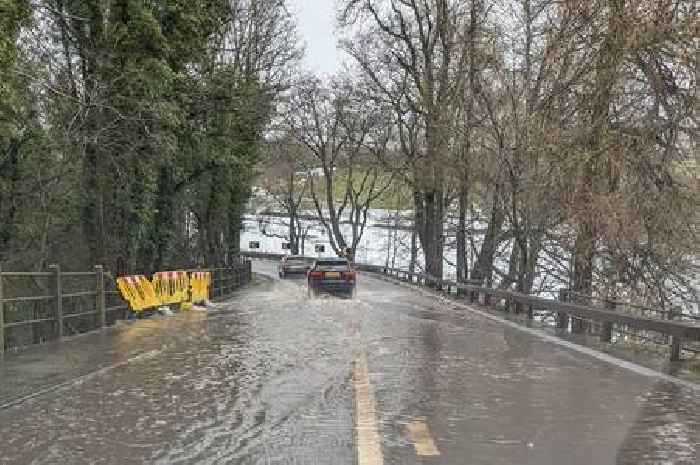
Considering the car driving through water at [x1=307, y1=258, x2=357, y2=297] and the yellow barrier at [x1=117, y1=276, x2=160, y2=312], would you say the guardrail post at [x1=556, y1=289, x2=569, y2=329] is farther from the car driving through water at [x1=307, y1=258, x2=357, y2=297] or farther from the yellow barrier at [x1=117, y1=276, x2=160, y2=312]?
the car driving through water at [x1=307, y1=258, x2=357, y2=297]

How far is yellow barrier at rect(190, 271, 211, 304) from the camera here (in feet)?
89.2

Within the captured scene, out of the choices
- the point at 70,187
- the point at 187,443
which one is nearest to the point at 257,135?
the point at 70,187

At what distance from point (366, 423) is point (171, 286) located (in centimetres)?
1721

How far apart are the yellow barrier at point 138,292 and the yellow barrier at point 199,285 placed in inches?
159

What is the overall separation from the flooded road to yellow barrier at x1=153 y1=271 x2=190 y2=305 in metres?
7.05

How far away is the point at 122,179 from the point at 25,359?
13284 mm

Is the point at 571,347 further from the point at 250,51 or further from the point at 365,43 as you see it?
the point at 365,43

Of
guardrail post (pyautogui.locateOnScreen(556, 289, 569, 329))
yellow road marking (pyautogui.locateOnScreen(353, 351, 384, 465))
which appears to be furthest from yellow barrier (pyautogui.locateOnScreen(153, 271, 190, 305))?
yellow road marking (pyautogui.locateOnScreen(353, 351, 384, 465))

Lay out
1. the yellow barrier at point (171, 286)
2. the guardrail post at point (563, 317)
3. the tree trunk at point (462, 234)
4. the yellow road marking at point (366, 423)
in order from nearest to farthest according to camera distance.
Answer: the yellow road marking at point (366, 423) → the guardrail post at point (563, 317) → the yellow barrier at point (171, 286) → the tree trunk at point (462, 234)

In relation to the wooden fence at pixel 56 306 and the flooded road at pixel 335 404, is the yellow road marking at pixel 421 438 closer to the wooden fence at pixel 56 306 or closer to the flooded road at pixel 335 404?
the flooded road at pixel 335 404

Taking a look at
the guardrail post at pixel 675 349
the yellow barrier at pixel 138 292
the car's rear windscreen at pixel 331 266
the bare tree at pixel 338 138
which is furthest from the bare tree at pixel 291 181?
the guardrail post at pixel 675 349

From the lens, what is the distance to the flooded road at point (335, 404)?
7086mm

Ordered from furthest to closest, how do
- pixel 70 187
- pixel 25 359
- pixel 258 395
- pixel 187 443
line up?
pixel 70 187 → pixel 25 359 → pixel 258 395 → pixel 187 443

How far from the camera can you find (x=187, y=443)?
734 centimetres
